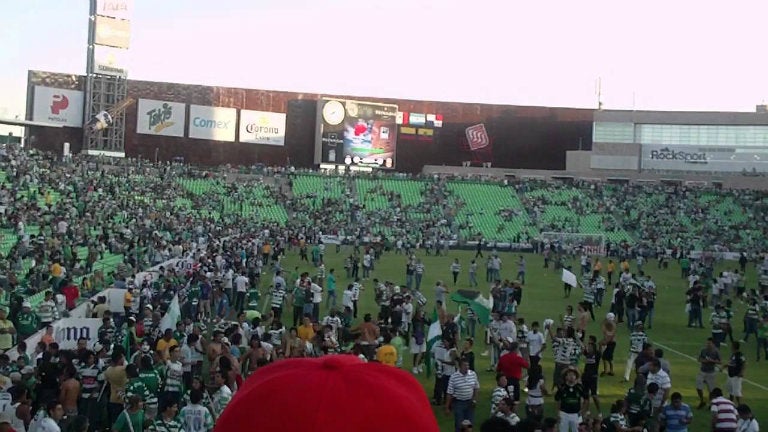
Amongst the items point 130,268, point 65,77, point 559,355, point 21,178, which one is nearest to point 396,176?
point 65,77

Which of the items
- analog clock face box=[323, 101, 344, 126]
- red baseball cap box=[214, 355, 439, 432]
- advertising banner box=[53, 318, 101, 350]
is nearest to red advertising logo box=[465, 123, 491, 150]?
analog clock face box=[323, 101, 344, 126]

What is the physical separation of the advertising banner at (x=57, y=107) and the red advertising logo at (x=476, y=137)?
3206cm

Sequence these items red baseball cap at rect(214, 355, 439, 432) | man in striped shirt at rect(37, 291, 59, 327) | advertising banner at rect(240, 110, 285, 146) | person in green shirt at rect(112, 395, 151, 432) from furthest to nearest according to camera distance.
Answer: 1. advertising banner at rect(240, 110, 285, 146)
2. man in striped shirt at rect(37, 291, 59, 327)
3. person in green shirt at rect(112, 395, 151, 432)
4. red baseball cap at rect(214, 355, 439, 432)

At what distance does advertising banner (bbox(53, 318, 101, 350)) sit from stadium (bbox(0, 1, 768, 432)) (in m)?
0.05

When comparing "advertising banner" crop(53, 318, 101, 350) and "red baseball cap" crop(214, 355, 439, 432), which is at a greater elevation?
"red baseball cap" crop(214, 355, 439, 432)

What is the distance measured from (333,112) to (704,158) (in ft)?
103

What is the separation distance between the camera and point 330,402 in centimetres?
219

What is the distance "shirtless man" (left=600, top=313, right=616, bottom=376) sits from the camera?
661 inches

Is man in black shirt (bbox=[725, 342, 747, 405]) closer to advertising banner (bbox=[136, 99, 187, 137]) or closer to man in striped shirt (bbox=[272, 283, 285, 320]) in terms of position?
man in striped shirt (bbox=[272, 283, 285, 320])

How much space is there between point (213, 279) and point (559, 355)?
35.8 ft

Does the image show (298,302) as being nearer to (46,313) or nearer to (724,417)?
(46,313)

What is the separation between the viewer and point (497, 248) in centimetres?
5272

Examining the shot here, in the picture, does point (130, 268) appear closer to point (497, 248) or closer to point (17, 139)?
point (497, 248)

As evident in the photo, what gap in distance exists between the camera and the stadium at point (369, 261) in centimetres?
1128
